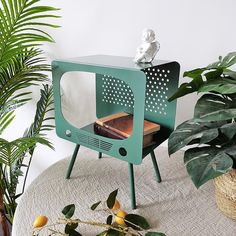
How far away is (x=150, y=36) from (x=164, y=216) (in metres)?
0.54

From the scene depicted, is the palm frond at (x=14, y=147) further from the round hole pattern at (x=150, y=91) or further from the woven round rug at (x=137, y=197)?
the round hole pattern at (x=150, y=91)

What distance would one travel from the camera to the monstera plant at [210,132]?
1.83 ft

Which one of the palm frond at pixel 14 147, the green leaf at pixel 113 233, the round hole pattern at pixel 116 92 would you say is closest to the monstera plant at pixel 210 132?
the green leaf at pixel 113 233

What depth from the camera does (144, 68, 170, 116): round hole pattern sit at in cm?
86

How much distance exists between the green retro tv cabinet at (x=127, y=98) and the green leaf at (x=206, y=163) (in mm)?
163

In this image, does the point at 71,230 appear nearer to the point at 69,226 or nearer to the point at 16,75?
the point at 69,226

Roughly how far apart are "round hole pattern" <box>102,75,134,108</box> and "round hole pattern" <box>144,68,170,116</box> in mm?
95

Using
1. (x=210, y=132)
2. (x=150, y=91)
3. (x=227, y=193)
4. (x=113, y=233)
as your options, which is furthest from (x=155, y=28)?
(x=113, y=233)

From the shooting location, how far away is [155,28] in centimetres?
104

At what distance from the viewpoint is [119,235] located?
589 mm

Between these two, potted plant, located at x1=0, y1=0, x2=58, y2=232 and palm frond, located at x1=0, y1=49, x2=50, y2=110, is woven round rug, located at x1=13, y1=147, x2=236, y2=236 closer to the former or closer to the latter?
potted plant, located at x1=0, y1=0, x2=58, y2=232

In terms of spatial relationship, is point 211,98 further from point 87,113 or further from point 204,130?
point 87,113

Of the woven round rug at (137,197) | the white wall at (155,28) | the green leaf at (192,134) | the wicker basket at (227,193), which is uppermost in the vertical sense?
the white wall at (155,28)

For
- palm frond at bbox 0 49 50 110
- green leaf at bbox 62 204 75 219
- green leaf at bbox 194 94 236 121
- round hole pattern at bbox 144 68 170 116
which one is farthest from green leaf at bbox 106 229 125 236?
palm frond at bbox 0 49 50 110
